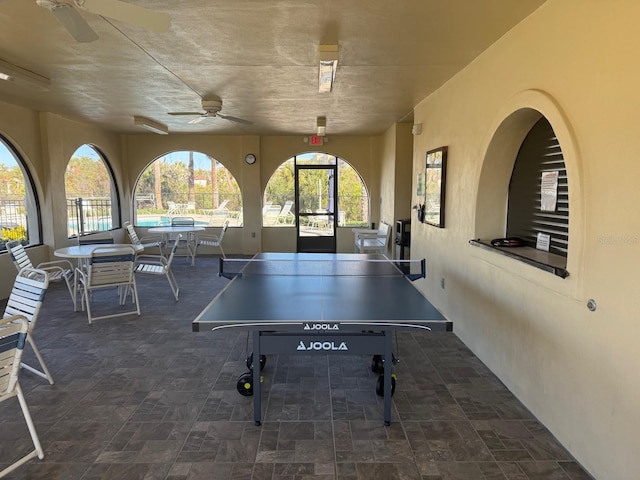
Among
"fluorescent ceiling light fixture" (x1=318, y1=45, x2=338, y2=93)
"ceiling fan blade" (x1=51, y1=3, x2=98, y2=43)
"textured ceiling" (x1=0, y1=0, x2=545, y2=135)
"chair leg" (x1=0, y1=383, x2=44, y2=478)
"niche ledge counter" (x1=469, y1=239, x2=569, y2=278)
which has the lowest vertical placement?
"chair leg" (x1=0, y1=383, x2=44, y2=478)

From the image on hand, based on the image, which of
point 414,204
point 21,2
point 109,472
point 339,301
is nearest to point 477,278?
point 339,301

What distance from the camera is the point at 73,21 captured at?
2182 mm

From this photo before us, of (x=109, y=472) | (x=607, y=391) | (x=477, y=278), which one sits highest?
(x=477, y=278)

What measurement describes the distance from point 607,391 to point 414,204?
3922 mm

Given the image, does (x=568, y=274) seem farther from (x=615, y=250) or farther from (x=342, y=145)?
(x=342, y=145)

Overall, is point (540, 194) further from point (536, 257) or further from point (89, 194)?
point (89, 194)

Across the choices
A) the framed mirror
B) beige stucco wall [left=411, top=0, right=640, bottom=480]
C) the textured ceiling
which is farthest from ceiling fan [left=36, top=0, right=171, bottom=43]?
the framed mirror

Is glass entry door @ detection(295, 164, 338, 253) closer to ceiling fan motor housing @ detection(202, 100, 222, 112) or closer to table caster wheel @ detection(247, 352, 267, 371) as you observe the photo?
ceiling fan motor housing @ detection(202, 100, 222, 112)

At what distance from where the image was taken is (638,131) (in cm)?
173

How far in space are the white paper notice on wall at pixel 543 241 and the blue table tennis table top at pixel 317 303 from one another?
968 millimetres

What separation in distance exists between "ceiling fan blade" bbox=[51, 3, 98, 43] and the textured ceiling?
369mm

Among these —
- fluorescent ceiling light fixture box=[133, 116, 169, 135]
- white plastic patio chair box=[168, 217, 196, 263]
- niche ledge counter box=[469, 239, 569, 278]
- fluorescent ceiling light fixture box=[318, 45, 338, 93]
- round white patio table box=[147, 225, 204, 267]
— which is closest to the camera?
niche ledge counter box=[469, 239, 569, 278]

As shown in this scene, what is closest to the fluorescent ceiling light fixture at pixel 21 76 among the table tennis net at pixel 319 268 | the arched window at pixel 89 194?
the table tennis net at pixel 319 268

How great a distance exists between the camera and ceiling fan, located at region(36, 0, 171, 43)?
198cm
